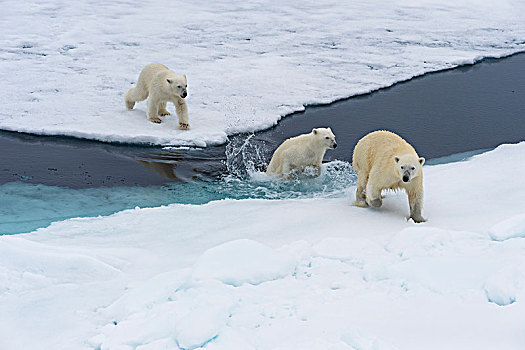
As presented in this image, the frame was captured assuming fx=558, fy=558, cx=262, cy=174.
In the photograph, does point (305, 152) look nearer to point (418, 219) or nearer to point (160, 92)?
point (418, 219)

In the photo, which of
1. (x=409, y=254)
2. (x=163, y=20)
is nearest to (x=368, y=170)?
(x=409, y=254)

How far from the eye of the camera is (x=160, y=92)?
7.10 meters

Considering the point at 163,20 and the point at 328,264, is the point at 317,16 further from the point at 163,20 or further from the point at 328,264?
the point at 328,264

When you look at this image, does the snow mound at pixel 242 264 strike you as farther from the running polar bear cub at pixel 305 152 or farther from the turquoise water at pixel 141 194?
the running polar bear cub at pixel 305 152

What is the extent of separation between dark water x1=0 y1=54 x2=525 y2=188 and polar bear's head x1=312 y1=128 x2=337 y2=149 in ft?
2.55

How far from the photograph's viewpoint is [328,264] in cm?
300

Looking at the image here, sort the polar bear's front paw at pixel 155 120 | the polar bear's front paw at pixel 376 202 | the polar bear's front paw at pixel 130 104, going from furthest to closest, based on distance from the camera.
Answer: the polar bear's front paw at pixel 130 104
the polar bear's front paw at pixel 155 120
the polar bear's front paw at pixel 376 202

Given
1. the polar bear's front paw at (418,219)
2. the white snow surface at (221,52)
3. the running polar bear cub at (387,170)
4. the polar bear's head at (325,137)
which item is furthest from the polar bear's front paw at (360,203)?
the white snow surface at (221,52)

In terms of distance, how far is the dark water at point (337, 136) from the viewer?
5879mm

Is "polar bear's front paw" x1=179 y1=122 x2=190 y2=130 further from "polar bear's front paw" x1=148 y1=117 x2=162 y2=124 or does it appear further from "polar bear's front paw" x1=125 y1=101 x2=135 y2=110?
"polar bear's front paw" x1=125 y1=101 x2=135 y2=110

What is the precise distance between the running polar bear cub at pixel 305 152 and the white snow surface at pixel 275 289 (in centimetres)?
189

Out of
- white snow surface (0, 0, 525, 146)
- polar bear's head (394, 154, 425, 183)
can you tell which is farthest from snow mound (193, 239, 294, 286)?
white snow surface (0, 0, 525, 146)

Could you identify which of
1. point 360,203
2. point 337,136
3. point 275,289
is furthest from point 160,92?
point 275,289

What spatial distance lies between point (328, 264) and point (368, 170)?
1880 mm
